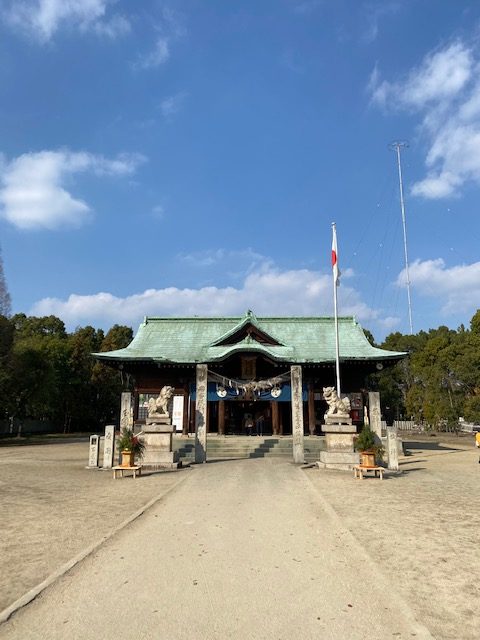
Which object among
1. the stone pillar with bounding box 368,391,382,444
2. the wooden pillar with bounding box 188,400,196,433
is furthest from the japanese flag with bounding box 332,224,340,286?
the wooden pillar with bounding box 188,400,196,433

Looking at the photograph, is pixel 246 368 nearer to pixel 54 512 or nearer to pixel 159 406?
pixel 159 406

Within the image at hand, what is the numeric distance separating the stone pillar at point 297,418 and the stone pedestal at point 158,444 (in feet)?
16.9

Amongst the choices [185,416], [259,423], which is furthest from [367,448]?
[185,416]

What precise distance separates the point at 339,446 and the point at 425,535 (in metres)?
10.1

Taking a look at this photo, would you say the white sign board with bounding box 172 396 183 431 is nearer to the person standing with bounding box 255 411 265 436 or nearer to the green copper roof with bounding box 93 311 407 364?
the green copper roof with bounding box 93 311 407 364

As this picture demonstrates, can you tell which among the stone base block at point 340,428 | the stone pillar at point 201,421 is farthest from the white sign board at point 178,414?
the stone base block at point 340,428

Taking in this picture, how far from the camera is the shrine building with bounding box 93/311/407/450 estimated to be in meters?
27.7

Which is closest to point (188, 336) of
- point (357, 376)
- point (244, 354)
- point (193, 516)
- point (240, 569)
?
point (244, 354)

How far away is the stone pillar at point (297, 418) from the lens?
1947cm

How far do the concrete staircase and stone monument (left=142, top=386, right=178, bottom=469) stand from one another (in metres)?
3.96

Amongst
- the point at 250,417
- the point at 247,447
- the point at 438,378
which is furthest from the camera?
the point at 438,378

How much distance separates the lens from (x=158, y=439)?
17875mm

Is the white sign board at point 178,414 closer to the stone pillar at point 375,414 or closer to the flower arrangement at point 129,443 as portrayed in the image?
the stone pillar at point 375,414

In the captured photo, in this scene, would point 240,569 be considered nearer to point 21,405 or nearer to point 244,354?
point 244,354
